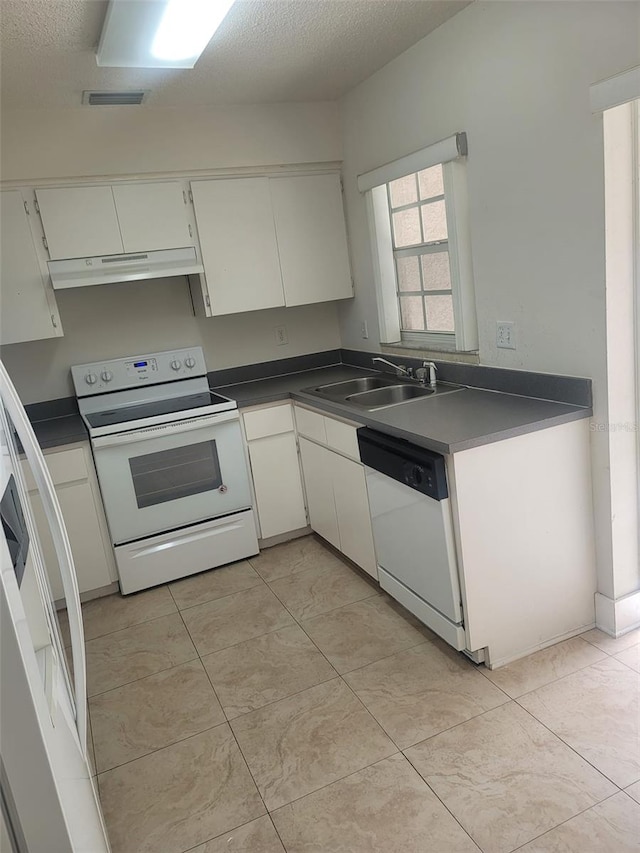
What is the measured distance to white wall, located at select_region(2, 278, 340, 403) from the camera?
3.41 m

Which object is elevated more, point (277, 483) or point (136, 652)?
point (277, 483)

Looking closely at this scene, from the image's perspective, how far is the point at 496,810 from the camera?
1.69m

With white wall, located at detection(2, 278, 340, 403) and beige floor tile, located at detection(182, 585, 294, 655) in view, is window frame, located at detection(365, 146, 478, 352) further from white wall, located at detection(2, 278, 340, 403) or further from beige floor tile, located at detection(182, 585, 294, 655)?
beige floor tile, located at detection(182, 585, 294, 655)

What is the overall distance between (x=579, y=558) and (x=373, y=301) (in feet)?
6.13

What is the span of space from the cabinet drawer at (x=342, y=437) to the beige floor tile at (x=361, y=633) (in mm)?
680

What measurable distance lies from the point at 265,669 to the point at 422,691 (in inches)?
25.1

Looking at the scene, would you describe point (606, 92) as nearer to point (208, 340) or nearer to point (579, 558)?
point (579, 558)

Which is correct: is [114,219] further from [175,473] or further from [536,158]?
[536,158]

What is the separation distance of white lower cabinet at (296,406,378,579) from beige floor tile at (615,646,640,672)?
104 cm

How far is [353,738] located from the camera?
204cm

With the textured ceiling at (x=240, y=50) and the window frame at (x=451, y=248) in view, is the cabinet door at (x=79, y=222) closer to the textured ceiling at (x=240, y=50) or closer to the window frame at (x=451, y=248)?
the textured ceiling at (x=240, y=50)

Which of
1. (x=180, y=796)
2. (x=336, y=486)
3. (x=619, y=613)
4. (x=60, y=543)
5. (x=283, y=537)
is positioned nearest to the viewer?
(x=60, y=543)

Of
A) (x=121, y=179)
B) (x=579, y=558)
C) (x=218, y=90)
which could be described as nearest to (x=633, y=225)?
(x=579, y=558)

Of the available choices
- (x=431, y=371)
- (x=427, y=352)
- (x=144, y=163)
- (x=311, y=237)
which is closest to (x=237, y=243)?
(x=311, y=237)
